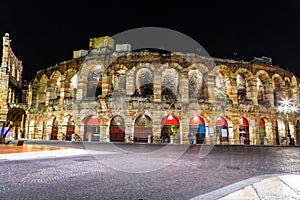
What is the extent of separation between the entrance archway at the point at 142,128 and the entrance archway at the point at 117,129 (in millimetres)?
1298

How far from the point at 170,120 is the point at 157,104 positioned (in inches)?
79.6

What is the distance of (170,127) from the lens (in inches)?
790

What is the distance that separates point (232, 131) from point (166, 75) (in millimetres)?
8887

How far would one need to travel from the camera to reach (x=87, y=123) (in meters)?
21.2

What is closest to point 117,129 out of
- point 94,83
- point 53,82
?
point 94,83

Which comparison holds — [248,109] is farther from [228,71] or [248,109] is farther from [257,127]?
[228,71]

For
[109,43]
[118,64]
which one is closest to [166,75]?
[118,64]

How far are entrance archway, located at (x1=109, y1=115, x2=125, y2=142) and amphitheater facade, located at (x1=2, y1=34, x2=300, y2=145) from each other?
0.32 ft

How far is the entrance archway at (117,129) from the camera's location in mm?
19922

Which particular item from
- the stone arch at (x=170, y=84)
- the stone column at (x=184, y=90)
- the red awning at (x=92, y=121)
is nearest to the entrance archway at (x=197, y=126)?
the stone column at (x=184, y=90)

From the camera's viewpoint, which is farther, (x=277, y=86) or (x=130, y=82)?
(x=277, y=86)

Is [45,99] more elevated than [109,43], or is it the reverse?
[109,43]

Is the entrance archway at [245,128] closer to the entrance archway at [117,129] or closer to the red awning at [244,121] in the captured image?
the red awning at [244,121]

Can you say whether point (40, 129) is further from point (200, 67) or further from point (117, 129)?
point (200, 67)
